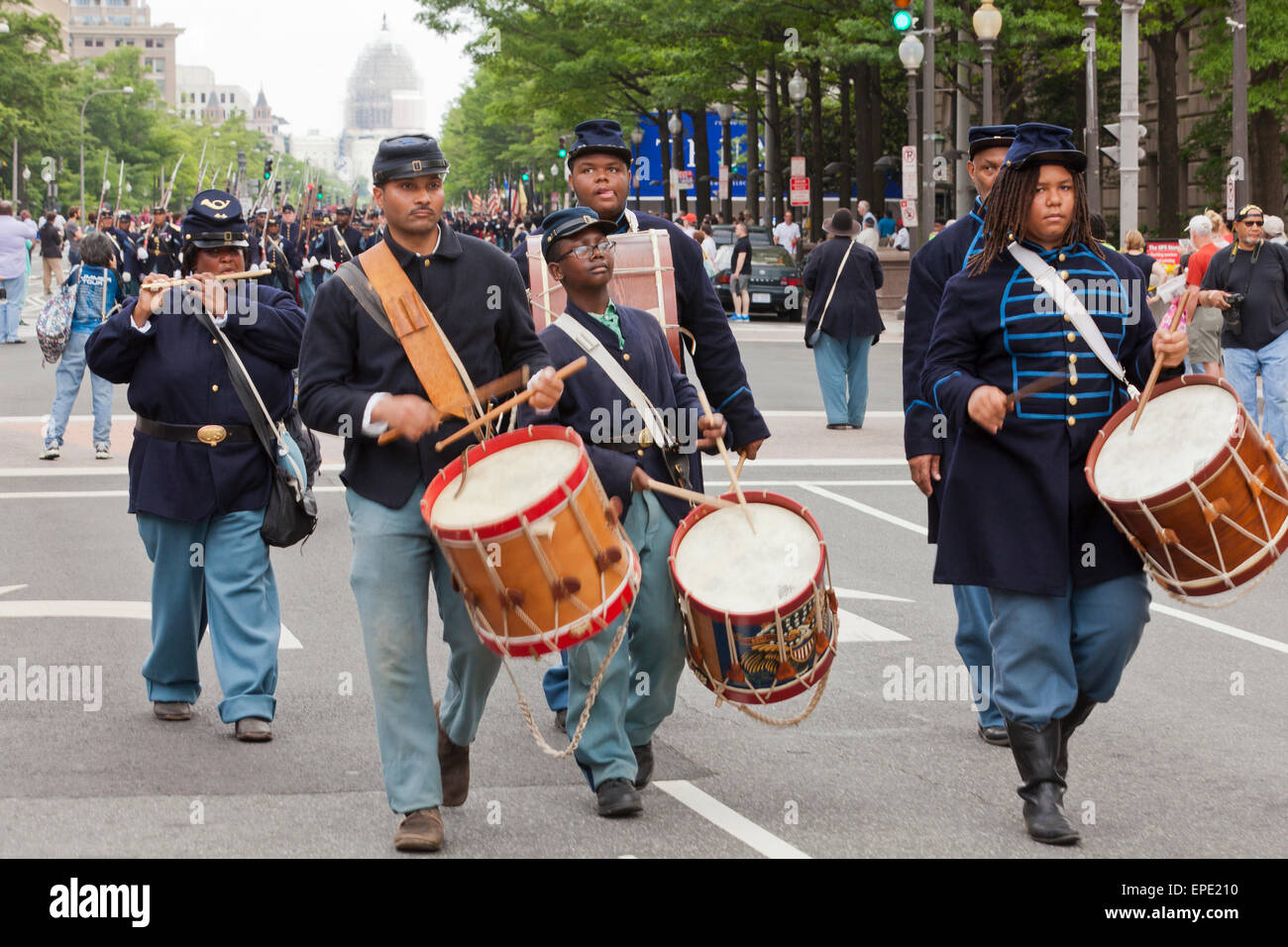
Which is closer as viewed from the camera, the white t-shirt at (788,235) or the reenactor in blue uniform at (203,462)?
the reenactor in blue uniform at (203,462)

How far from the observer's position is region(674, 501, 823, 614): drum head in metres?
5.63

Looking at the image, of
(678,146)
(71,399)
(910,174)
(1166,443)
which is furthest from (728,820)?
(678,146)

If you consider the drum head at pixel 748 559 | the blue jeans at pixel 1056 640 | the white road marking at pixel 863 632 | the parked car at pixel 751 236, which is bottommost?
the white road marking at pixel 863 632

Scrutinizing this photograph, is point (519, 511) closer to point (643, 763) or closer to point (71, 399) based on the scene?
point (643, 763)

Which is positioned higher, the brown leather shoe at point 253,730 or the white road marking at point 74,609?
the white road marking at point 74,609

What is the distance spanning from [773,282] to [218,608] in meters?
29.9

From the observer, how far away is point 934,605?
9.78m

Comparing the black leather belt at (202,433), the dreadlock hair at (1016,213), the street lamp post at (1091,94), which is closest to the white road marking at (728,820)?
the dreadlock hair at (1016,213)

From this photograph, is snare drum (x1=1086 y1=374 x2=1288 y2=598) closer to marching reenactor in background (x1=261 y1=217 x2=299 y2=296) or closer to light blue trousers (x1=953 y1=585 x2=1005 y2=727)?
light blue trousers (x1=953 y1=585 x2=1005 y2=727)

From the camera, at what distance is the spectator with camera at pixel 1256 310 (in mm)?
14930

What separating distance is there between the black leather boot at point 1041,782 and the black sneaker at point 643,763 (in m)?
1.25

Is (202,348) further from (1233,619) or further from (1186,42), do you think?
(1186,42)

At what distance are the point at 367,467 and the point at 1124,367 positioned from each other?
91.7 inches

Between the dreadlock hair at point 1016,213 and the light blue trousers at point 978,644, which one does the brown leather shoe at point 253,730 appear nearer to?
→ the light blue trousers at point 978,644
